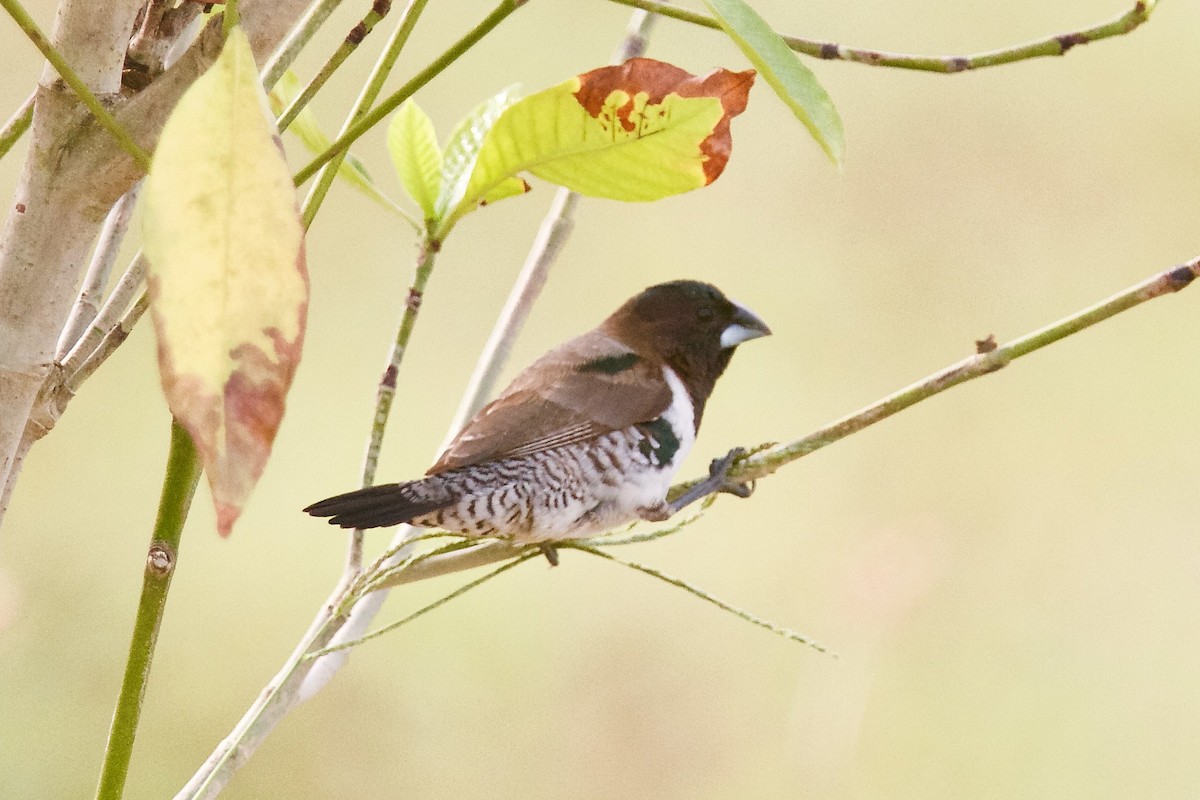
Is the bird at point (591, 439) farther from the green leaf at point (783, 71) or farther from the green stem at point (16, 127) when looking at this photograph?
the green leaf at point (783, 71)

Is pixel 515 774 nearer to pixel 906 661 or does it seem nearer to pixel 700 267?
pixel 906 661

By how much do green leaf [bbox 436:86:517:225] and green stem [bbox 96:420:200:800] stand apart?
0.69ft

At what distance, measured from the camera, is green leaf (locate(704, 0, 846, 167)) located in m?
0.27

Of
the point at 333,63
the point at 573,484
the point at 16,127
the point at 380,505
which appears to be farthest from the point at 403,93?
the point at 573,484

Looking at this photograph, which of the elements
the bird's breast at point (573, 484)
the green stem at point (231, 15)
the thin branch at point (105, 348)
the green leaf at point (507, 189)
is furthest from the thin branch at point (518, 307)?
the green stem at point (231, 15)

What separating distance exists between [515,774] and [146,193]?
1.21m

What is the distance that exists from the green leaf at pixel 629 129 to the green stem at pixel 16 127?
15cm

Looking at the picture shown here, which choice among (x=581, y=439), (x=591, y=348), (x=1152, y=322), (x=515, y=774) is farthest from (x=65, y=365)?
(x=1152, y=322)

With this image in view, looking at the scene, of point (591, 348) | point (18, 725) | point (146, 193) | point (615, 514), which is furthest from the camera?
point (18, 725)

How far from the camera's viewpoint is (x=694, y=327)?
3.22 feet

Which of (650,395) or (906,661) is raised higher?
(650,395)

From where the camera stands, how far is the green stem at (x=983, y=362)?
1.29 ft

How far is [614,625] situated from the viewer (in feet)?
4.60

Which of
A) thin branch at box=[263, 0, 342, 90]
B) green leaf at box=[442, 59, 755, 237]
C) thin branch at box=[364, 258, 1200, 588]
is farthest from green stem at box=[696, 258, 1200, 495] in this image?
thin branch at box=[263, 0, 342, 90]
